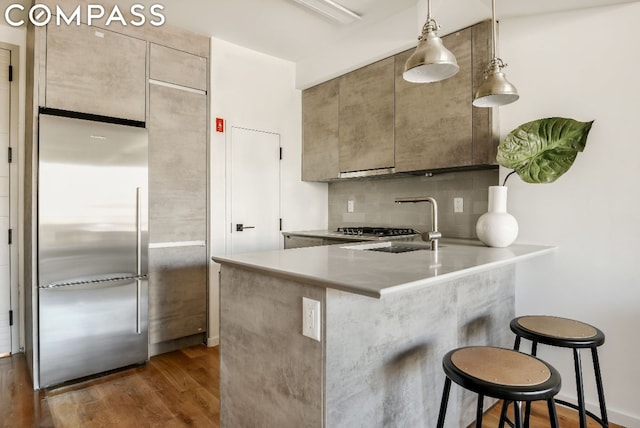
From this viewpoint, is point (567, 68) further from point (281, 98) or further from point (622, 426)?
point (281, 98)

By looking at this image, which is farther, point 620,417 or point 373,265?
point 620,417

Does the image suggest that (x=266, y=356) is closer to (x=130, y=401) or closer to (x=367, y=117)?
(x=130, y=401)

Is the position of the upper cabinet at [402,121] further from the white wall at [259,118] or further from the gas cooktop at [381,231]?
the gas cooktop at [381,231]

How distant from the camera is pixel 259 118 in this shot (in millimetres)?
3635

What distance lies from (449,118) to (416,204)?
0.91m

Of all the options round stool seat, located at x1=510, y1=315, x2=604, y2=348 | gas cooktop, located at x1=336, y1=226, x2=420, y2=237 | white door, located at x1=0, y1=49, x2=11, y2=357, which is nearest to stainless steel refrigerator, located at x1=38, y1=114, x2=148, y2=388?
white door, located at x1=0, y1=49, x2=11, y2=357

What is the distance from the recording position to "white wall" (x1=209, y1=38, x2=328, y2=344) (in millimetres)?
3316

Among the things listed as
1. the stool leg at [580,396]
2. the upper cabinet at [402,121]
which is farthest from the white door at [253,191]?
the stool leg at [580,396]

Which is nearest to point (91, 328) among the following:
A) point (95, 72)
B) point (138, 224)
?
point (138, 224)

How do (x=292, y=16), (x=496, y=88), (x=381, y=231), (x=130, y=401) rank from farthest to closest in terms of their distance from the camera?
(x=381, y=231)
(x=292, y=16)
(x=130, y=401)
(x=496, y=88)

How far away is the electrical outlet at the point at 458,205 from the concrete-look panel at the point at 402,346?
2.98 feet

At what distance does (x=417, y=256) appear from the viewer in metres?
1.82

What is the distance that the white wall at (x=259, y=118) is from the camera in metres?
3.32

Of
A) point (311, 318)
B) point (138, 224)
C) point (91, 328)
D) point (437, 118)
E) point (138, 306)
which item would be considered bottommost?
point (91, 328)
